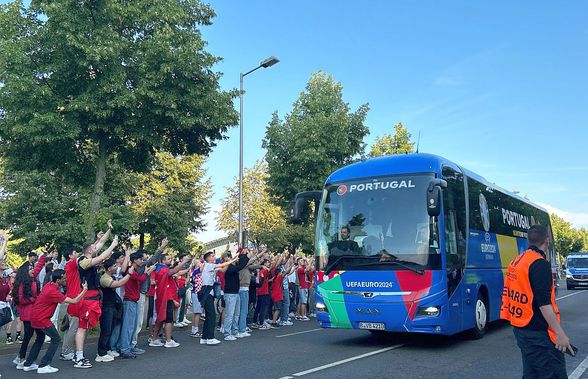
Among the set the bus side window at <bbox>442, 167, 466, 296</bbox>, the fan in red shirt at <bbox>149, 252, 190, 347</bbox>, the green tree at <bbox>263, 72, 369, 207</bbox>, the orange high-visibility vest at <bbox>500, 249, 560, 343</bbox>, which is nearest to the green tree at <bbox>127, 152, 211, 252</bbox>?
the green tree at <bbox>263, 72, 369, 207</bbox>

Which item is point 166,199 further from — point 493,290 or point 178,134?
point 493,290

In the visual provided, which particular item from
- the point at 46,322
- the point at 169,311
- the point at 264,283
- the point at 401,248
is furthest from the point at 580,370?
the point at 46,322

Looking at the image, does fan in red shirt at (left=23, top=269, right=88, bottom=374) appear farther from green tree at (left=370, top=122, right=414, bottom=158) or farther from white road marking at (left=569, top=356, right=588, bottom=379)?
green tree at (left=370, top=122, right=414, bottom=158)

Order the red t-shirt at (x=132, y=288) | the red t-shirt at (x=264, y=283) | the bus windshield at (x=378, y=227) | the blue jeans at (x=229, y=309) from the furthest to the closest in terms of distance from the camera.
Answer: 1. the red t-shirt at (x=264, y=283)
2. the blue jeans at (x=229, y=309)
3. the red t-shirt at (x=132, y=288)
4. the bus windshield at (x=378, y=227)

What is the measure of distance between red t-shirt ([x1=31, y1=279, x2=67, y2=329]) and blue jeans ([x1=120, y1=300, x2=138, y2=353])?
150cm

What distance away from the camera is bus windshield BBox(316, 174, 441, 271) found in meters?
9.42

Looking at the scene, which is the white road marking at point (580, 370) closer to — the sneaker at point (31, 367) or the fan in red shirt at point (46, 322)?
the fan in red shirt at point (46, 322)

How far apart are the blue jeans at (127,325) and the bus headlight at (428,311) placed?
510 cm

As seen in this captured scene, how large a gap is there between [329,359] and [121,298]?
13.9ft

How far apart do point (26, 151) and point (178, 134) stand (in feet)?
15.6

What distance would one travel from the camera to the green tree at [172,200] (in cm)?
3741

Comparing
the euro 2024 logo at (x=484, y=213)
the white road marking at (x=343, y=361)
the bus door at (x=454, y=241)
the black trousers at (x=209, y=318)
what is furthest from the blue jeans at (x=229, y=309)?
the euro 2024 logo at (x=484, y=213)

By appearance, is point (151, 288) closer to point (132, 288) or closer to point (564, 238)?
point (132, 288)

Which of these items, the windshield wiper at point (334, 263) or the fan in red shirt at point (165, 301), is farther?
the fan in red shirt at point (165, 301)
